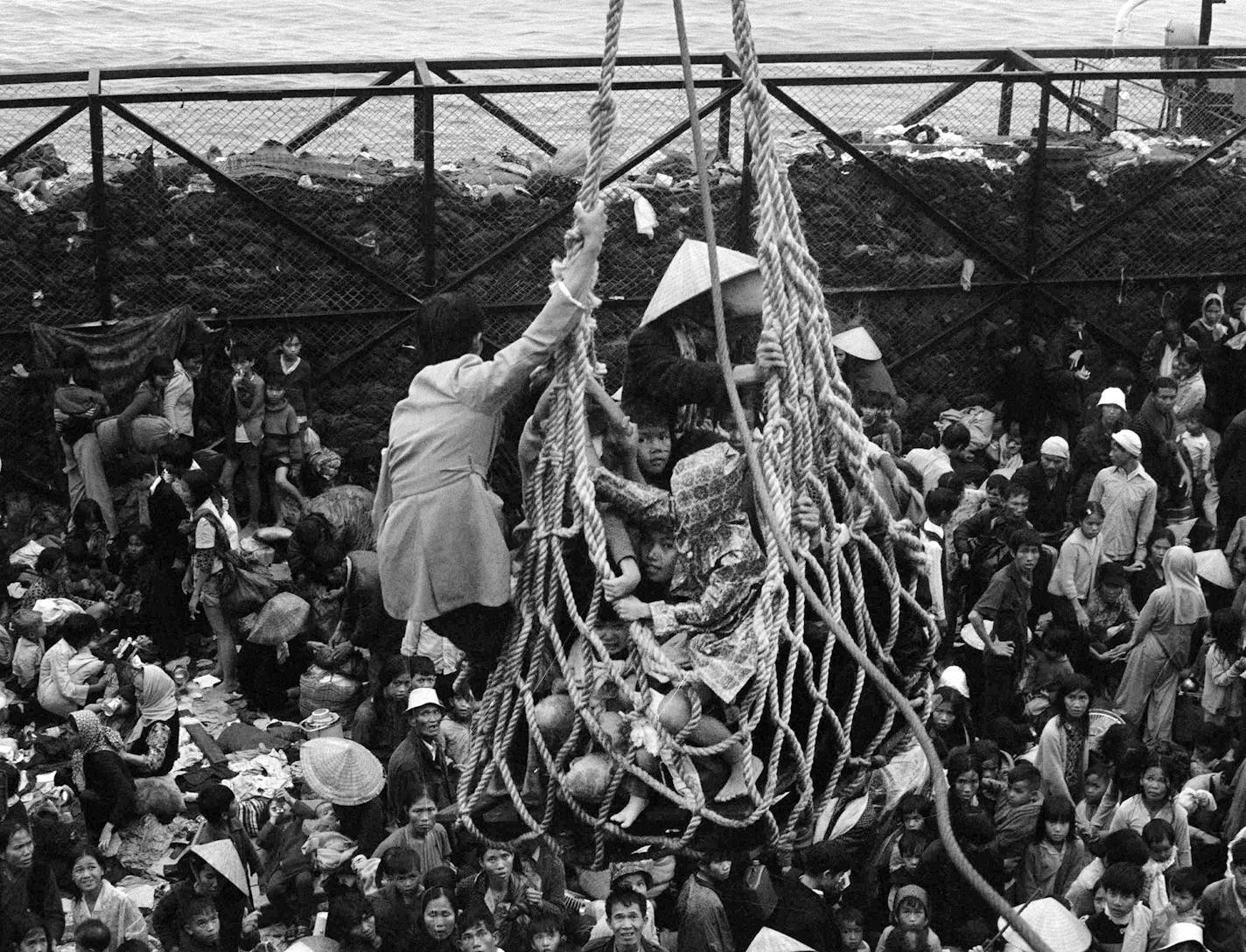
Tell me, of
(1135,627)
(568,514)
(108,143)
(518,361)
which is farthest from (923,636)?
(108,143)

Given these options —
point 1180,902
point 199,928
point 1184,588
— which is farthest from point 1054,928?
point 199,928

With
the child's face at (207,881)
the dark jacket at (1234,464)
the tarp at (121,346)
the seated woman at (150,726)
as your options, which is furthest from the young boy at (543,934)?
the tarp at (121,346)

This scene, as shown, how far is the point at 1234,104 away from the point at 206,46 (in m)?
10.7

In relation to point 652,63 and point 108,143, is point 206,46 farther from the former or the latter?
point 652,63

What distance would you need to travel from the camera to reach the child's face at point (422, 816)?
750 cm

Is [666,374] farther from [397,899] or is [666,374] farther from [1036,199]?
[1036,199]

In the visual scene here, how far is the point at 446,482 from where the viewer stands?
5.47 metres

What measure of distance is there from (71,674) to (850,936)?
3.35 m

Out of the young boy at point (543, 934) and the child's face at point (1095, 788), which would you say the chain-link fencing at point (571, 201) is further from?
the young boy at point (543, 934)

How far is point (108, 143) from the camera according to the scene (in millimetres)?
13992

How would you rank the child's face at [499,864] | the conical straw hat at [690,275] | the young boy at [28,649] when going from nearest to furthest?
the conical straw hat at [690,275], the child's face at [499,864], the young boy at [28,649]

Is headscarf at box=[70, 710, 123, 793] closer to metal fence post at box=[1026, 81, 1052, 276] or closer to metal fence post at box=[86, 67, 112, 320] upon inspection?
metal fence post at box=[86, 67, 112, 320]

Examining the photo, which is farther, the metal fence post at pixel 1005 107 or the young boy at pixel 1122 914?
the metal fence post at pixel 1005 107

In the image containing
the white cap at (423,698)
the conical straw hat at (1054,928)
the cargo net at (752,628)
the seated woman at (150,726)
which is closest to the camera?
the cargo net at (752,628)
